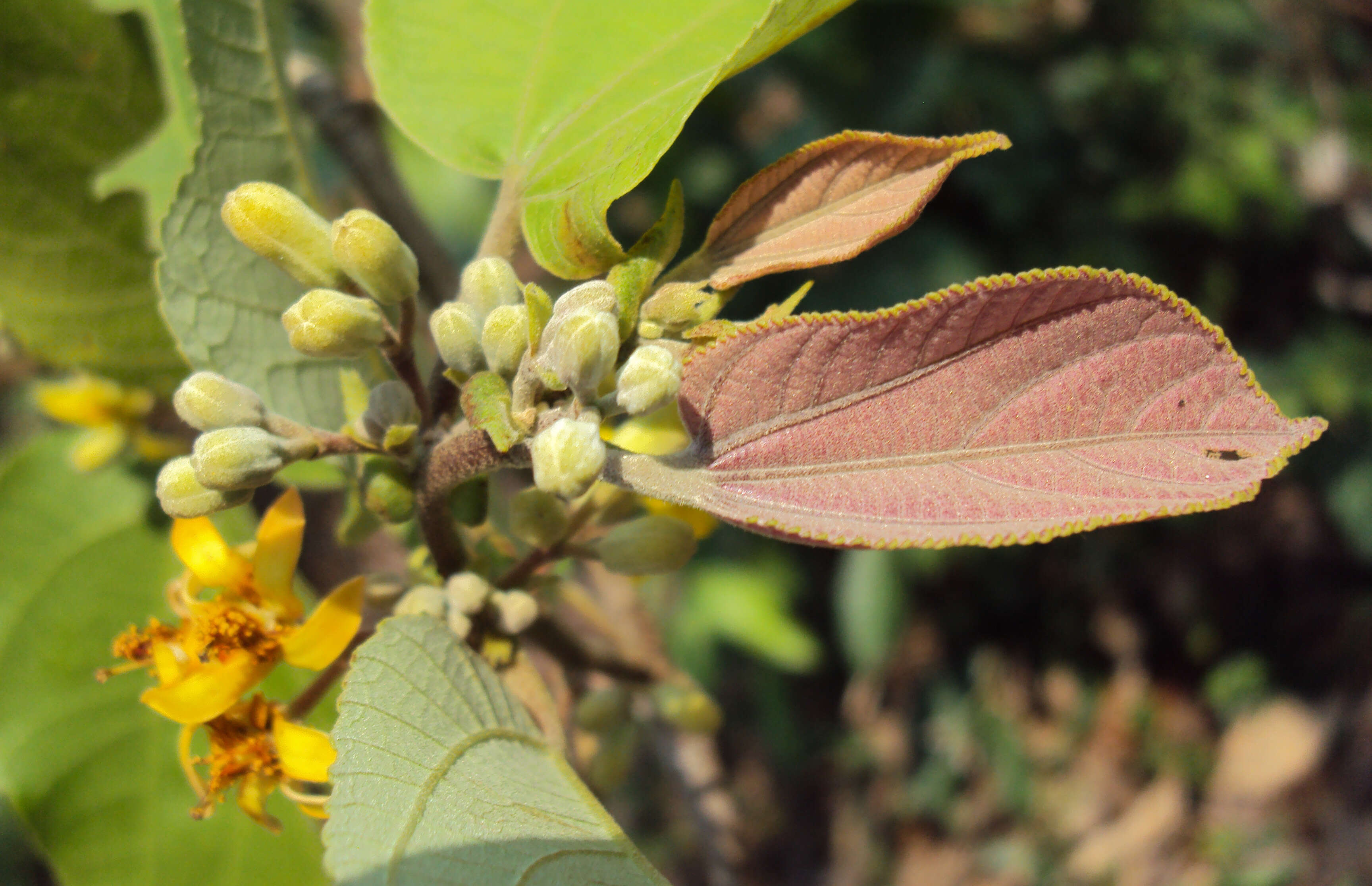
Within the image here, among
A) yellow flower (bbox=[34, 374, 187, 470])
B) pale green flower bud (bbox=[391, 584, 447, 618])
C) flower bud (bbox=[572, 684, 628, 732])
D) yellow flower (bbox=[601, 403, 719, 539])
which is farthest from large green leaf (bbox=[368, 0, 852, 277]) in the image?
yellow flower (bbox=[34, 374, 187, 470])

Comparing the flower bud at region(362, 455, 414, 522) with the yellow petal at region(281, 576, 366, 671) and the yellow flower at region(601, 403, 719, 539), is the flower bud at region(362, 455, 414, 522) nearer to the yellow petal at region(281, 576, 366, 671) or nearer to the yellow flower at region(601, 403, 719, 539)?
the yellow petal at region(281, 576, 366, 671)

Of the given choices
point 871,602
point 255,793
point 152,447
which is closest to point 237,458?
point 255,793

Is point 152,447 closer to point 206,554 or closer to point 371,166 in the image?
point 371,166

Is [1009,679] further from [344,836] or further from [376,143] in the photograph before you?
[344,836]

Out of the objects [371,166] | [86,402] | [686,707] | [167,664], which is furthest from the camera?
[371,166]

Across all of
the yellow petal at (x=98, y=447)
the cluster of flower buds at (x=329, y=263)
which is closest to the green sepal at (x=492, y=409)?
the cluster of flower buds at (x=329, y=263)

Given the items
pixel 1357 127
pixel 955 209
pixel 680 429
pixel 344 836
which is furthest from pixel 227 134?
pixel 1357 127
